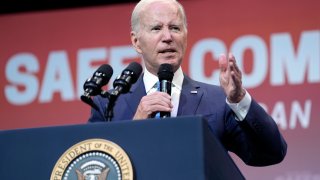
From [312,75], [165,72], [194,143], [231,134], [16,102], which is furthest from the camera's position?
[16,102]

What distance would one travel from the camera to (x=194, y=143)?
5.86 feet

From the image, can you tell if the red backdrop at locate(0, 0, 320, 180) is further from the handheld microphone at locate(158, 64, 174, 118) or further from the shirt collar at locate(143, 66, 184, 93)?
the handheld microphone at locate(158, 64, 174, 118)

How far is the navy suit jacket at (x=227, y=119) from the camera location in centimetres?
221

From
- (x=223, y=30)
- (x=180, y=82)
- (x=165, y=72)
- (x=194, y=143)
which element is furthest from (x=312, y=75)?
(x=194, y=143)

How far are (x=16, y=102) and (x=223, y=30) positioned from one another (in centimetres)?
120

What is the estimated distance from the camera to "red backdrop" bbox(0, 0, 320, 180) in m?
3.80

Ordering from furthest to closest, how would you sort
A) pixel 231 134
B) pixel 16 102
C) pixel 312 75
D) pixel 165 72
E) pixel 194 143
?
pixel 16 102 → pixel 312 75 → pixel 231 134 → pixel 165 72 → pixel 194 143

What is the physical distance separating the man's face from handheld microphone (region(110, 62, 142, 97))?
0.25 metres

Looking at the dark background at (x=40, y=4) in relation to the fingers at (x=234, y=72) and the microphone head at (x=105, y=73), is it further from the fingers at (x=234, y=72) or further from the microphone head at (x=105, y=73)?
the fingers at (x=234, y=72)

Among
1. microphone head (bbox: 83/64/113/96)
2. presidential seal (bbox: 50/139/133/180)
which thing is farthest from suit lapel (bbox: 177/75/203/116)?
presidential seal (bbox: 50/139/133/180)

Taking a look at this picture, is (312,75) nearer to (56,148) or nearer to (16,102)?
(16,102)

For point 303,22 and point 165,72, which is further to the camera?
point 303,22

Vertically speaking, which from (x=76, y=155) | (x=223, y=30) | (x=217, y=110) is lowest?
(x=76, y=155)

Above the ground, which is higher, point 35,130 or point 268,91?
point 268,91
